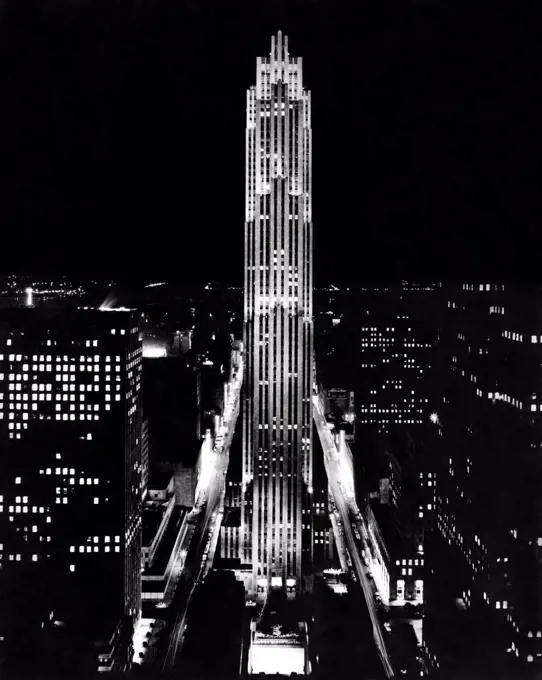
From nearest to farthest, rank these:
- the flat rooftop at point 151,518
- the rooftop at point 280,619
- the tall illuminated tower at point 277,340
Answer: the rooftop at point 280,619, the flat rooftop at point 151,518, the tall illuminated tower at point 277,340

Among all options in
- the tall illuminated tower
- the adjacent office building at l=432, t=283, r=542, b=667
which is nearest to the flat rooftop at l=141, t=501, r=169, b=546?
the tall illuminated tower

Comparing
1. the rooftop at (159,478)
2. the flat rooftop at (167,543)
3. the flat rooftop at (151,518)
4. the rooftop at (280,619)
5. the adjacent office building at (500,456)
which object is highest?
the adjacent office building at (500,456)

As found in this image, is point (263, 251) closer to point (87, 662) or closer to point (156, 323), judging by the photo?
point (156, 323)

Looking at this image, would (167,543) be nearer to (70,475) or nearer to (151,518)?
(151,518)

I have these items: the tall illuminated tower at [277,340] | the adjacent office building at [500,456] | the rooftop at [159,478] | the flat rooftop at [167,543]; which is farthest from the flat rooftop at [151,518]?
the adjacent office building at [500,456]

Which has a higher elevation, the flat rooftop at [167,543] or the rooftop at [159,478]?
the rooftop at [159,478]

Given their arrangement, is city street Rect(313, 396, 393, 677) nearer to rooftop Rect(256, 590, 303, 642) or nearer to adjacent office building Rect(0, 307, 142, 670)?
rooftop Rect(256, 590, 303, 642)

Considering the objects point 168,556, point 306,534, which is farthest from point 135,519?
point 306,534

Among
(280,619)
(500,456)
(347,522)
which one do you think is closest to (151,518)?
(347,522)

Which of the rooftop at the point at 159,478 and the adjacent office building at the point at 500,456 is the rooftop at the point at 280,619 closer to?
the adjacent office building at the point at 500,456
